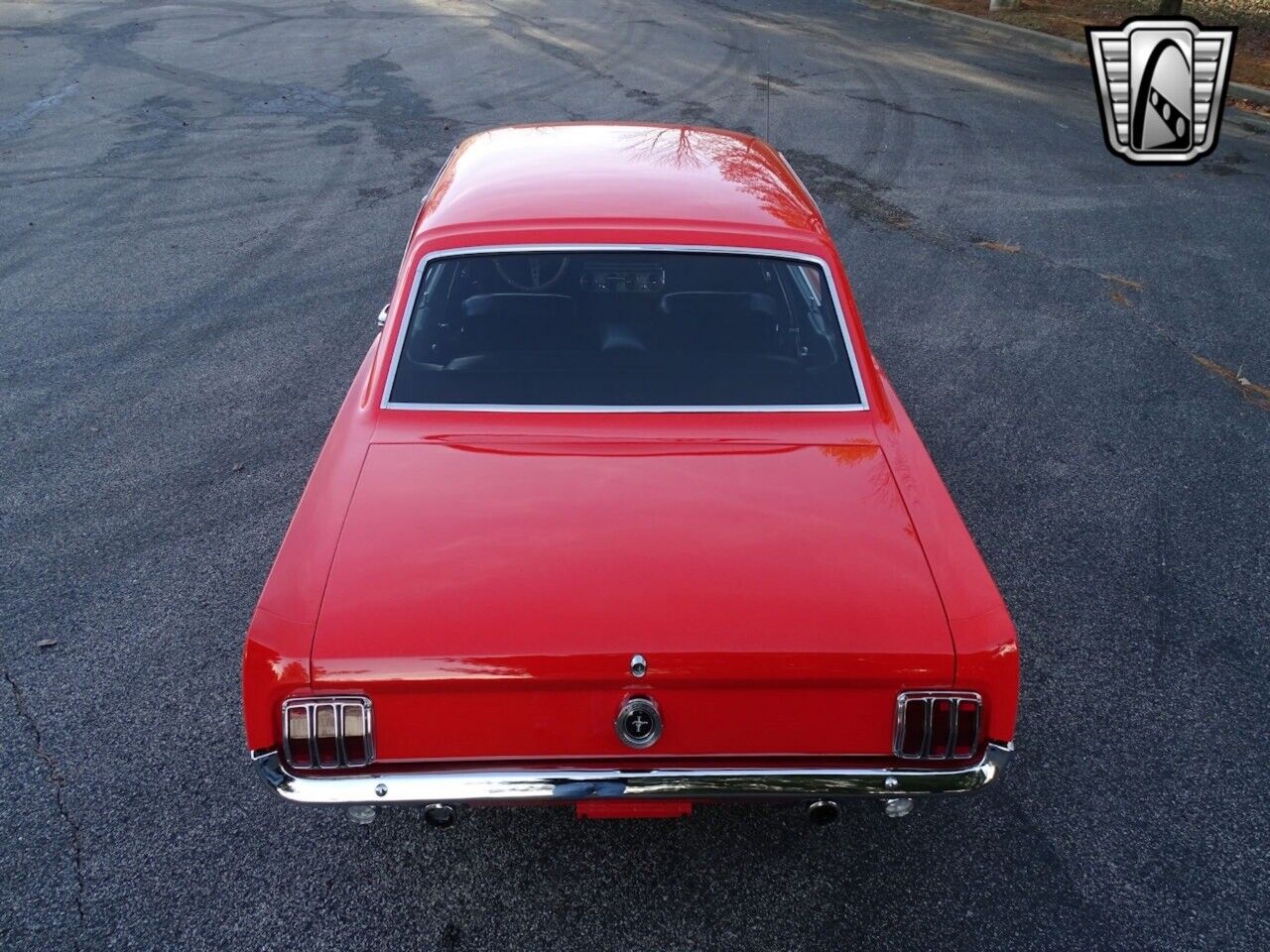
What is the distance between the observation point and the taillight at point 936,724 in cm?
260

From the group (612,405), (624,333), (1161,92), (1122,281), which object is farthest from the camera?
(1161,92)

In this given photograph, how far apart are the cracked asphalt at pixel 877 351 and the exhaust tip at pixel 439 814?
1.41 ft

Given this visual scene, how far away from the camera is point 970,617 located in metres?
2.67

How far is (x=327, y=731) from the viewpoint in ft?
8.44

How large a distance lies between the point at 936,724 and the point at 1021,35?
16.9 m

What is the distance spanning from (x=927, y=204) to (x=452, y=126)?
516cm

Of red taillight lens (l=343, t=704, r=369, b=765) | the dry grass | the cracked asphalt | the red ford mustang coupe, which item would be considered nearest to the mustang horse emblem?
the cracked asphalt

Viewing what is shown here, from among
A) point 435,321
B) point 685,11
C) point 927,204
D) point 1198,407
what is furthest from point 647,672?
point 685,11

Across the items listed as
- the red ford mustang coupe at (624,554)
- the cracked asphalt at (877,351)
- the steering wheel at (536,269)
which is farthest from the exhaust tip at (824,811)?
the steering wheel at (536,269)

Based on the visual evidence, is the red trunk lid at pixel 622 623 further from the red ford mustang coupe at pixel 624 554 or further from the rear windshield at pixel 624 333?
the rear windshield at pixel 624 333

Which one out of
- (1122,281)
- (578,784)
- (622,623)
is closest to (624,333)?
(622,623)

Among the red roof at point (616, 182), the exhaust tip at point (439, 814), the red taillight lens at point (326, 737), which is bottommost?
the exhaust tip at point (439, 814)

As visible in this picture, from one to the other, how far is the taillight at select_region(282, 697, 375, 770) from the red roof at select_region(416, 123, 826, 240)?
71.1 inches

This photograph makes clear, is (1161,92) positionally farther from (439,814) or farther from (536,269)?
(439,814)
